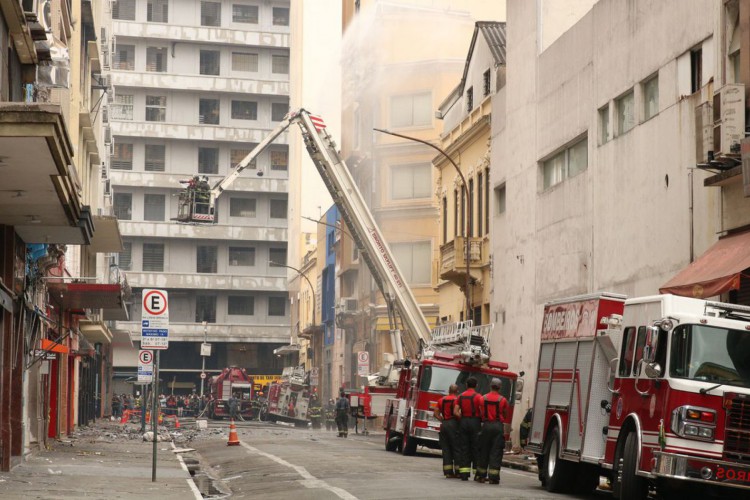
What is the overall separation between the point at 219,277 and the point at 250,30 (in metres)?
17.1

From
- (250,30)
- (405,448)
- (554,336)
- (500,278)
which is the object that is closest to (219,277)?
(250,30)

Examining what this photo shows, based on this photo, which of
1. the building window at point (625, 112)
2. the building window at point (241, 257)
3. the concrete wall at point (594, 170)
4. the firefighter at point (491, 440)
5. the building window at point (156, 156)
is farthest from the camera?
the building window at point (241, 257)

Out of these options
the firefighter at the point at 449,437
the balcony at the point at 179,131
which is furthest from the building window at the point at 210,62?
the firefighter at the point at 449,437

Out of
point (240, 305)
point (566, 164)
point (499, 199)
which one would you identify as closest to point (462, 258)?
point (499, 199)

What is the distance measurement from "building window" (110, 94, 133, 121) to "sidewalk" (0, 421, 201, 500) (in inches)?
2327

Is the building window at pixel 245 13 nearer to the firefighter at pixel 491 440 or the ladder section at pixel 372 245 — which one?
the ladder section at pixel 372 245

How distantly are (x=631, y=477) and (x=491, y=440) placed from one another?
18.1 ft

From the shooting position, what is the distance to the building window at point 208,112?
302ft

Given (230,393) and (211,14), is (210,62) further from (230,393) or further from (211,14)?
(230,393)

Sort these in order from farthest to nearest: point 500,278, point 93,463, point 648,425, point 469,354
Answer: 1. point 500,278
2. point 469,354
3. point 93,463
4. point 648,425

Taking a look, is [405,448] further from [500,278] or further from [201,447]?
[500,278]

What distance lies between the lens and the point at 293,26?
92.3 meters

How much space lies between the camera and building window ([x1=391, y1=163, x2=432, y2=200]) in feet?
210

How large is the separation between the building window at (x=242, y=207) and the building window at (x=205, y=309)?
19.4ft
